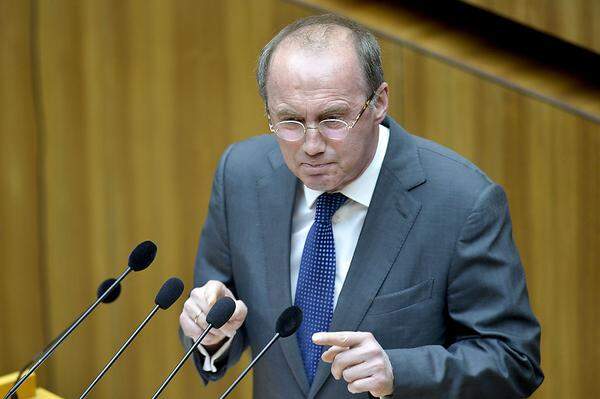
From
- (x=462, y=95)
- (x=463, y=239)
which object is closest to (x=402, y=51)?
(x=462, y=95)

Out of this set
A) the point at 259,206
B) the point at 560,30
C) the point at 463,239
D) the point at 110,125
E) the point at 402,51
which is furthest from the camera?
the point at 110,125

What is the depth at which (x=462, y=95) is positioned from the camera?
204 centimetres

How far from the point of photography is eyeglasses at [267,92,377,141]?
4.22 ft

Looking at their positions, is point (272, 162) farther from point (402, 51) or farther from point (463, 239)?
point (402, 51)

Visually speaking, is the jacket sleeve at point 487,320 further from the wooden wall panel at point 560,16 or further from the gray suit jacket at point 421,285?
the wooden wall panel at point 560,16

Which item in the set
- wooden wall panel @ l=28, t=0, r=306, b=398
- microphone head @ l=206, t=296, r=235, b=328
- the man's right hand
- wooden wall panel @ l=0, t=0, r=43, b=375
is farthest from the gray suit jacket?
wooden wall panel @ l=0, t=0, r=43, b=375

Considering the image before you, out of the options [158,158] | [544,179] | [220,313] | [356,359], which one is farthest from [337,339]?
[158,158]

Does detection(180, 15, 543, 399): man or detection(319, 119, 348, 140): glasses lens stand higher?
detection(319, 119, 348, 140): glasses lens

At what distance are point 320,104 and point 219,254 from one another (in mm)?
362

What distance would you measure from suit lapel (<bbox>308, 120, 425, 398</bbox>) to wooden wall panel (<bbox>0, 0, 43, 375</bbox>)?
1410 millimetres

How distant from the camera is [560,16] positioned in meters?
1.94

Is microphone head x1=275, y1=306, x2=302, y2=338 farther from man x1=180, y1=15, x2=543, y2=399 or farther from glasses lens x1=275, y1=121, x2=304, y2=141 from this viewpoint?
glasses lens x1=275, y1=121, x2=304, y2=141

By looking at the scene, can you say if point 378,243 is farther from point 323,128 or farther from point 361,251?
point 323,128

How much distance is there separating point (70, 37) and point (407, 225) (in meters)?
1.39
